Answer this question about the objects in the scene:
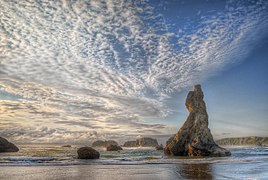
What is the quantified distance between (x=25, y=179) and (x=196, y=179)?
34.5 feet

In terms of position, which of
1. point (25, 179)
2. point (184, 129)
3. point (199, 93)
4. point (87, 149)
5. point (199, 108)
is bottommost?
point (25, 179)

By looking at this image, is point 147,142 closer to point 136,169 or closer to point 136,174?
point 136,169

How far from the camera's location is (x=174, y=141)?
183ft

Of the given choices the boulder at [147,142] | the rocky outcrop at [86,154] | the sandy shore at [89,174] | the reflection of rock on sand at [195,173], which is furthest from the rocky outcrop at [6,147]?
the boulder at [147,142]

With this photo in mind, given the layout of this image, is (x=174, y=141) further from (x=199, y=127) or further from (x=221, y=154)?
(x=221, y=154)

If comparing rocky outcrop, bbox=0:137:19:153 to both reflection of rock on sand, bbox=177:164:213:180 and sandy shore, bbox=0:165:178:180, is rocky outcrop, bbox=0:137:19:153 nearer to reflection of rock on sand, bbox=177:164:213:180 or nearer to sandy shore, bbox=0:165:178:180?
sandy shore, bbox=0:165:178:180

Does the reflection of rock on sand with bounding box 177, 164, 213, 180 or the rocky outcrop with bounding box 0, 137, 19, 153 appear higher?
the rocky outcrop with bounding box 0, 137, 19, 153

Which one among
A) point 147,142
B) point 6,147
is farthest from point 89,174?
point 147,142

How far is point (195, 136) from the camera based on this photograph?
52.8 meters

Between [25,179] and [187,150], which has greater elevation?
[187,150]

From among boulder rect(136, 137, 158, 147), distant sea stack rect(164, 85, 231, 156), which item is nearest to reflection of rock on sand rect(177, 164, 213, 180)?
distant sea stack rect(164, 85, 231, 156)

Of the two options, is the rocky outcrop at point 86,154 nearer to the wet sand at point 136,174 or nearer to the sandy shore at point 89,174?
the wet sand at point 136,174

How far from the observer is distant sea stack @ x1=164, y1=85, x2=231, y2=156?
165ft

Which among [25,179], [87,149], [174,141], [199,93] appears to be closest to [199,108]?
[199,93]
